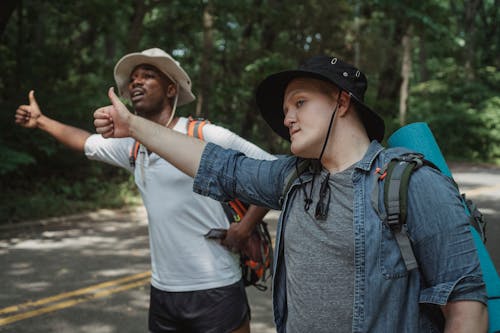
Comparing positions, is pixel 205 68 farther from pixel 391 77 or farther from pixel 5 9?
pixel 391 77

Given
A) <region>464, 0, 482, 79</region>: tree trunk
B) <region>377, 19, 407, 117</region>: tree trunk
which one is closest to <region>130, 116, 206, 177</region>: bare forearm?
<region>377, 19, 407, 117</region>: tree trunk

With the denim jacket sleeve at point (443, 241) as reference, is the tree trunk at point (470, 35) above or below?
above

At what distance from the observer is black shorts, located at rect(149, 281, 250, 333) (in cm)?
303

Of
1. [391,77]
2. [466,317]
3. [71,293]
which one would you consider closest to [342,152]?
[466,317]

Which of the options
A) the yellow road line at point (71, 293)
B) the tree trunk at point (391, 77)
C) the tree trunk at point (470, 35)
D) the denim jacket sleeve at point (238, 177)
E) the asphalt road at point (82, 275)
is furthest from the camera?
the tree trunk at point (470, 35)

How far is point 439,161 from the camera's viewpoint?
2191mm

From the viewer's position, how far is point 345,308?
1.90 metres

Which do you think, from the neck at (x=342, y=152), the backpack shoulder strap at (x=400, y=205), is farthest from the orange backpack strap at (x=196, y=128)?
the backpack shoulder strap at (x=400, y=205)

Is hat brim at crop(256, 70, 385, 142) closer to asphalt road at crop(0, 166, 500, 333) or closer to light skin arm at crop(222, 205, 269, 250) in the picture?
light skin arm at crop(222, 205, 269, 250)

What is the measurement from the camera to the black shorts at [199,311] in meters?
3.03

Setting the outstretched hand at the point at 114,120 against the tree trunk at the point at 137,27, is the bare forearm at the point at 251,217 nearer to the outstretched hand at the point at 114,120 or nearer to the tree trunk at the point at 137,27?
Result: the outstretched hand at the point at 114,120

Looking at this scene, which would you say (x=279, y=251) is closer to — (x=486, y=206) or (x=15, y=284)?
(x=15, y=284)

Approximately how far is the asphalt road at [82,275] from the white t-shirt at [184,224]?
258cm

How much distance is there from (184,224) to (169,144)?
0.84m
